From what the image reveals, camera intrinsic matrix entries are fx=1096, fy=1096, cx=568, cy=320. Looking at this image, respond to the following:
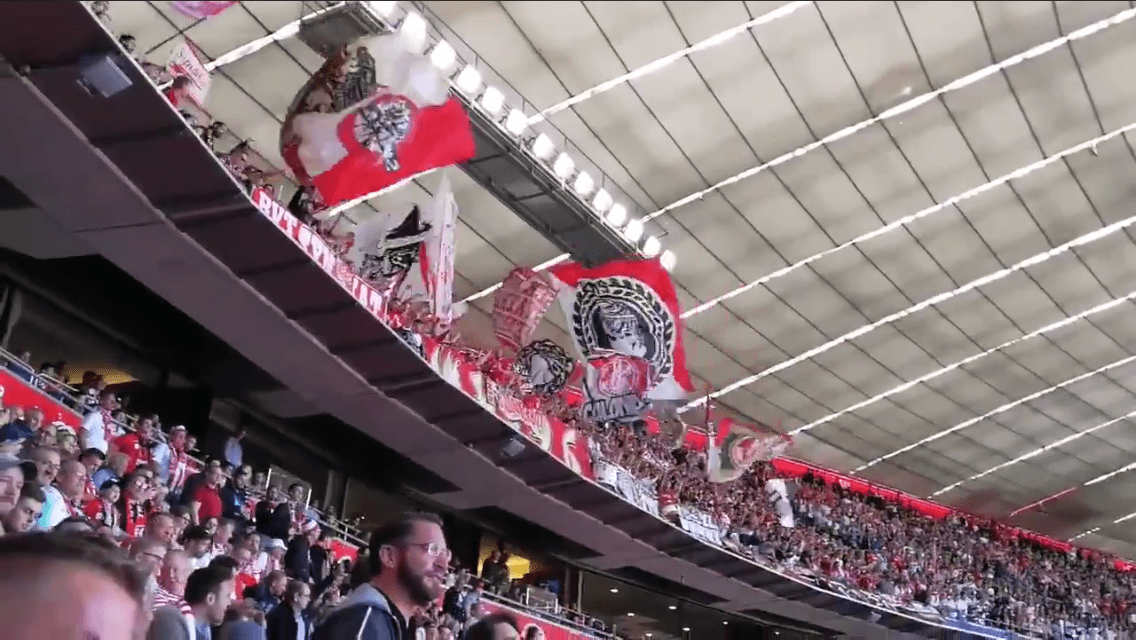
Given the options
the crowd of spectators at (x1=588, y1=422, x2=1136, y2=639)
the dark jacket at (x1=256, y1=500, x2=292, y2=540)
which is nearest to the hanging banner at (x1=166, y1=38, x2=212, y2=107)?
the dark jacket at (x1=256, y1=500, x2=292, y2=540)

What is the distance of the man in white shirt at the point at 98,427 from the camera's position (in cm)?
957

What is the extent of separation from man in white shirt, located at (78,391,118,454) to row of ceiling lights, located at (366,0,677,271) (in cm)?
476

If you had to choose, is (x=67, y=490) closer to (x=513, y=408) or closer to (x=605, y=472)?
(x=513, y=408)

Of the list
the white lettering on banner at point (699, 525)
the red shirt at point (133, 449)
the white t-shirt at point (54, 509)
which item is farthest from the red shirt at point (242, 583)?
the white lettering on banner at point (699, 525)

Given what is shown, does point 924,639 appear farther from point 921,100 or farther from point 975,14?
point 975,14

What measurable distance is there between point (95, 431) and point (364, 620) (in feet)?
25.3

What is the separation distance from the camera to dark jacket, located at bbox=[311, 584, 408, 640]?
3150mm

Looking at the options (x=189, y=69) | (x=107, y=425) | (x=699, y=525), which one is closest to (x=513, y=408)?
(x=699, y=525)

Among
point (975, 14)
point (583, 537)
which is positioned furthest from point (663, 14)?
point (583, 537)

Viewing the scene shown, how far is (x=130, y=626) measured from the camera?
111cm

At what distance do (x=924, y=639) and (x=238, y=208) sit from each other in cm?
2258

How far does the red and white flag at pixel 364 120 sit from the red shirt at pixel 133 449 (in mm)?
2947

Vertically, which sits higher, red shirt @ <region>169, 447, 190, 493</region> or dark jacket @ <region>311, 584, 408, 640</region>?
red shirt @ <region>169, 447, 190, 493</region>

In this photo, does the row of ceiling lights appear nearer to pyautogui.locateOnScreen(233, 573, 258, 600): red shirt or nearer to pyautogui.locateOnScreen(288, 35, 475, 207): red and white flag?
pyautogui.locateOnScreen(288, 35, 475, 207): red and white flag
